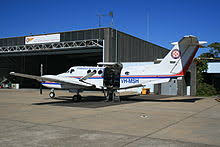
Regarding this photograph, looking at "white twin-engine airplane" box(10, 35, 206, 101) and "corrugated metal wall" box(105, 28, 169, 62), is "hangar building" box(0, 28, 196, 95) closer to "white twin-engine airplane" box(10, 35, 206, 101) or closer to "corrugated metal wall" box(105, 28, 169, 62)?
"corrugated metal wall" box(105, 28, 169, 62)

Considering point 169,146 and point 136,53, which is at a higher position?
point 136,53

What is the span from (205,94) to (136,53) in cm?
1411

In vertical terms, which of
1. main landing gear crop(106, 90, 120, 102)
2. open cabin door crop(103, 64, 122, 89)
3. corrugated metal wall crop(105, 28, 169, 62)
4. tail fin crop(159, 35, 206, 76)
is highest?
corrugated metal wall crop(105, 28, 169, 62)

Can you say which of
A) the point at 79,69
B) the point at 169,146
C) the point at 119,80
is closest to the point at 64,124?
the point at 169,146

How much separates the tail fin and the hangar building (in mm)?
14093

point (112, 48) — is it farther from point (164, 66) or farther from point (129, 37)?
point (164, 66)

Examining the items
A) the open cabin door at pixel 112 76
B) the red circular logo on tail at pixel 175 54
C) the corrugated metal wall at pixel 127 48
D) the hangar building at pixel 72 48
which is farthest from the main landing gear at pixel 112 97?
the corrugated metal wall at pixel 127 48

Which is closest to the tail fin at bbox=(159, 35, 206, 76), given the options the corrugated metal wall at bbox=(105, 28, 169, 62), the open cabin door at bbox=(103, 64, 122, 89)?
the open cabin door at bbox=(103, 64, 122, 89)

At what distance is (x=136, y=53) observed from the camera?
4184 cm

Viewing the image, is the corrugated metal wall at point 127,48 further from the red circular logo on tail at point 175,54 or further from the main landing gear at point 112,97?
the red circular logo on tail at point 175,54

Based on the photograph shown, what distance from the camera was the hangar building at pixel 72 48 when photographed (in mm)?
36312

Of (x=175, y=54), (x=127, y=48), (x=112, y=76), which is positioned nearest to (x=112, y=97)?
(x=112, y=76)

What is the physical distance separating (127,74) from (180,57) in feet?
15.9

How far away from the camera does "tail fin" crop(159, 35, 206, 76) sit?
1895 cm
